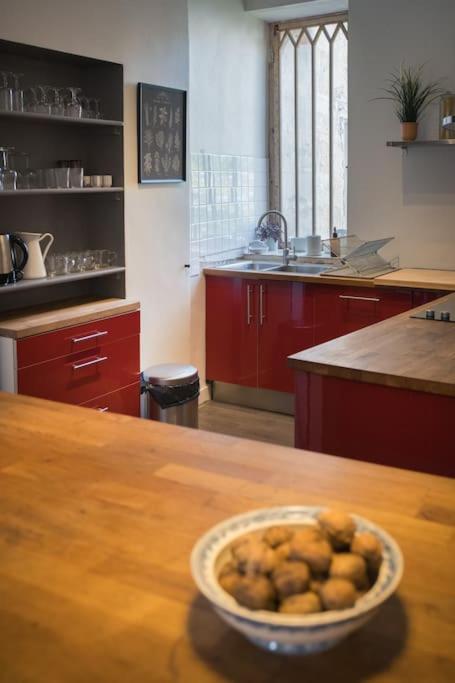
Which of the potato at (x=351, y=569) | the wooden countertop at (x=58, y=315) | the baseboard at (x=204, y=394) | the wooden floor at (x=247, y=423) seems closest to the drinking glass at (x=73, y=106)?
the wooden countertop at (x=58, y=315)

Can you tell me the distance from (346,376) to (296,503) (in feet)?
3.73

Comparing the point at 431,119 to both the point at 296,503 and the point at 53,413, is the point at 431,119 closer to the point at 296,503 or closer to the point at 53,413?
the point at 53,413

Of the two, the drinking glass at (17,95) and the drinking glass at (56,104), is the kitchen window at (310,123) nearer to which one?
the drinking glass at (56,104)

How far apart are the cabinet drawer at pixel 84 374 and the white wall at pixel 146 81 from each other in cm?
47

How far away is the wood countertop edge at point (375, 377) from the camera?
2.34 metres

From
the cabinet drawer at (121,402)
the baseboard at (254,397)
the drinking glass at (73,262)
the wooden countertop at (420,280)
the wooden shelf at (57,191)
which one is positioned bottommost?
the baseboard at (254,397)

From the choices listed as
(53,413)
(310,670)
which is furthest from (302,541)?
(53,413)

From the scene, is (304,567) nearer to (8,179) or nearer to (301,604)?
(301,604)

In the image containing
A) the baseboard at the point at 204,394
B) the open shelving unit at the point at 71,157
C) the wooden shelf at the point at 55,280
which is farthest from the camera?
the baseboard at the point at 204,394

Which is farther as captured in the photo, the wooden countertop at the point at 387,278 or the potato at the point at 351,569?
the wooden countertop at the point at 387,278

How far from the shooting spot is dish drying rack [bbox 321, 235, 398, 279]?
15.8 ft

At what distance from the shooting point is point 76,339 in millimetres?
3842

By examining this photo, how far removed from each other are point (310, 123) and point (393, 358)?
3.58m

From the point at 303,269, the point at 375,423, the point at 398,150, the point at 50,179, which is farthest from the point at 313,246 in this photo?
the point at 375,423
